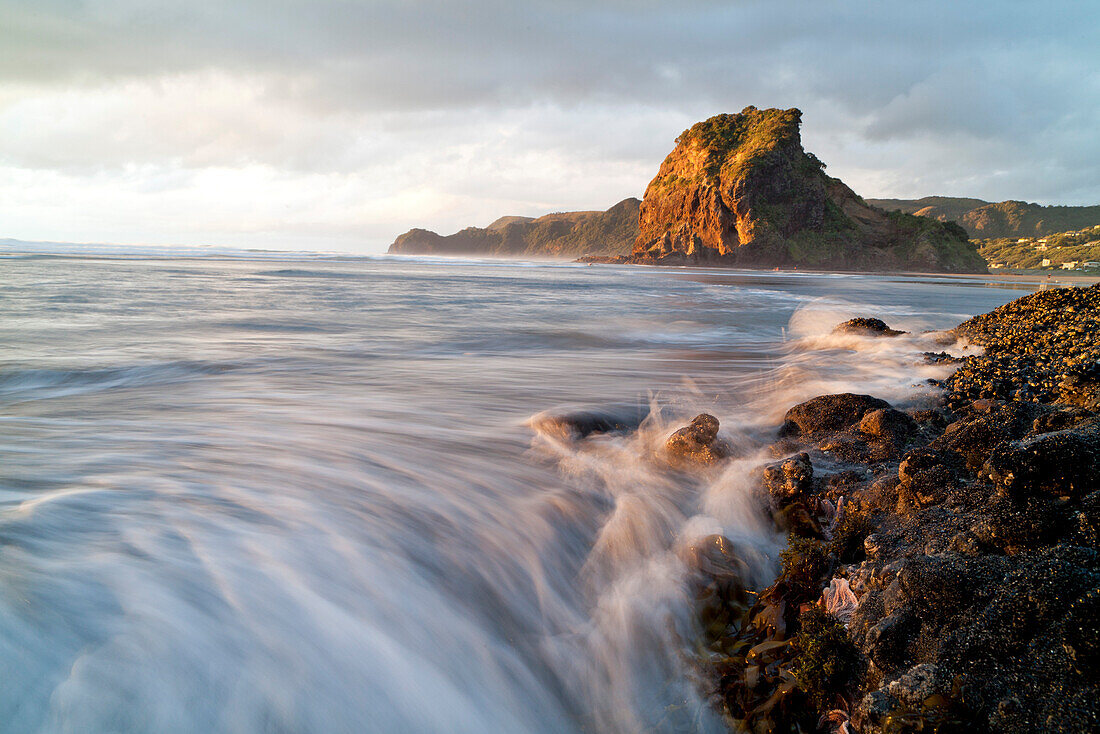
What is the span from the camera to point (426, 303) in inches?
664

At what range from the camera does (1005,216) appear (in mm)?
136375

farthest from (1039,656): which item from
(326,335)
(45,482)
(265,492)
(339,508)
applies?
(326,335)

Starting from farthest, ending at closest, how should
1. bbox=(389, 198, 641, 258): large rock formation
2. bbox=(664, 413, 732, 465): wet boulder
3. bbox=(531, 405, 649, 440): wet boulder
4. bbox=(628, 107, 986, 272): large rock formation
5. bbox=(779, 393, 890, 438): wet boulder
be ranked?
bbox=(389, 198, 641, 258): large rock formation < bbox=(628, 107, 986, 272): large rock formation < bbox=(531, 405, 649, 440): wet boulder < bbox=(779, 393, 890, 438): wet boulder < bbox=(664, 413, 732, 465): wet boulder

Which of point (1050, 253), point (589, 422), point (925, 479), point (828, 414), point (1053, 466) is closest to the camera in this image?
point (1053, 466)

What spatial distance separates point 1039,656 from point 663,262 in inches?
3435

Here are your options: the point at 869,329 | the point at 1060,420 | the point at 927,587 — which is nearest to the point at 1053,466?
the point at 927,587

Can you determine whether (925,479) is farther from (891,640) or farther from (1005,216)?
(1005,216)

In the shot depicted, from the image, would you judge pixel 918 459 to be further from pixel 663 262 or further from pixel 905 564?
pixel 663 262

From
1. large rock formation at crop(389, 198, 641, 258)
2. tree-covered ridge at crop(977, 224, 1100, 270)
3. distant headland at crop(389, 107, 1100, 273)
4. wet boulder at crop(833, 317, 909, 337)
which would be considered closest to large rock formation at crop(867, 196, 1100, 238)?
tree-covered ridge at crop(977, 224, 1100, 270)

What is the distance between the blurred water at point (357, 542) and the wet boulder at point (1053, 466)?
1.07 m

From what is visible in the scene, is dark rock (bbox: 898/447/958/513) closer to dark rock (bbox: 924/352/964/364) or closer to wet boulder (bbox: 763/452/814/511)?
wet boulder (bbox: 763/452/814/511)

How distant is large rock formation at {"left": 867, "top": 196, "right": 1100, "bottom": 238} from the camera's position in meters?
125

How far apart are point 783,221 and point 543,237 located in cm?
11484

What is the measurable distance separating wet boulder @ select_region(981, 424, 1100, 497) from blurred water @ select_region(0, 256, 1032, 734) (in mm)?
1072
